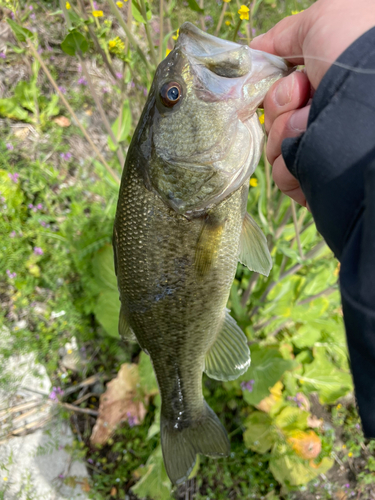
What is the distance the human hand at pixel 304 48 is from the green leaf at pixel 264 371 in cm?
162

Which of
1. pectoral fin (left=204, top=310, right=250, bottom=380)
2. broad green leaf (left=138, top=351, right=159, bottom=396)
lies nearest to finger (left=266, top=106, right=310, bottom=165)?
pectoral fin (left=204, top=310, right=250, bottom=380)

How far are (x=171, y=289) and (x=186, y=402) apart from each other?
80 cm

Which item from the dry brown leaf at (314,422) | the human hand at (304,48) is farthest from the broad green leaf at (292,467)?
the human hand at (304,48)

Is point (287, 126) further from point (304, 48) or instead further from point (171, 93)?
point (171, 93)

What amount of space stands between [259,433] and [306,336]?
945mm

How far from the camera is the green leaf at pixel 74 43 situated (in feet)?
5.31

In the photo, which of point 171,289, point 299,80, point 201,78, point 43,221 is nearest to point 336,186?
point 299,80

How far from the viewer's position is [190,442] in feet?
6.21

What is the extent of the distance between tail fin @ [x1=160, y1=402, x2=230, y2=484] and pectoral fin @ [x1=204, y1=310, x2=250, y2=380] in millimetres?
358

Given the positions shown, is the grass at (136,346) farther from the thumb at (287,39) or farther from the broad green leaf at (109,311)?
the thumb at (287,39)

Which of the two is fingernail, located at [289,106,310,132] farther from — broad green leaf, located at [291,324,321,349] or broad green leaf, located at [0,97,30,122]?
broad green leaf, located at [0,97,30,122]

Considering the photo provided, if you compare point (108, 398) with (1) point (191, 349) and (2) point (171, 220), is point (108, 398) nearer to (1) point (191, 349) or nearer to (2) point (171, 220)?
(1) point (191, 349)

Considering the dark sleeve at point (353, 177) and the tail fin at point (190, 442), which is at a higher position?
the dark sleeve at point (353, 177)

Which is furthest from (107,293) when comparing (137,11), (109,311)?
(137,11)
